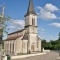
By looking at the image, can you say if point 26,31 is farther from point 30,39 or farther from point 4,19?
point 4,19

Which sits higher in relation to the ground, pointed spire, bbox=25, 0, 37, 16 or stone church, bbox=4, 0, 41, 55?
pointed spire, bbox=25, 0, 37, 16

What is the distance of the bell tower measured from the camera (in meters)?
56.2

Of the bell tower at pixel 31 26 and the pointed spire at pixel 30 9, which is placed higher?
the pointed spire at pixel 30 9

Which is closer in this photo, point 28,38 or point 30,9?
point 28,38

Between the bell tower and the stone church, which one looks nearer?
the stone church

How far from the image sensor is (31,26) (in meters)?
56.6

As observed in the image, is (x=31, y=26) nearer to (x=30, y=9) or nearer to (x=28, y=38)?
(x=28, y=38)

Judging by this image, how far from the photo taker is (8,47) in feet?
207

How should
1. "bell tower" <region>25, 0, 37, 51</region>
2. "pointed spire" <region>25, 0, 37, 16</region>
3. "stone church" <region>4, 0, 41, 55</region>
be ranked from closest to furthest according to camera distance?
1. "stone church" <region>4, 0, 41, 55</region>
2. "bell tower" <region>25, 0, 37, 51</region>
3. "pointed spire" <region>25, 0, 37, 16</region>

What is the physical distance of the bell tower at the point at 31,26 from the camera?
2212 inches

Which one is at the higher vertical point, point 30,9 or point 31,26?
point 30,9

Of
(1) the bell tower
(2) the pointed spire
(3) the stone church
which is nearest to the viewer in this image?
(3) the stone church

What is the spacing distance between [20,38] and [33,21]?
22.7 ft

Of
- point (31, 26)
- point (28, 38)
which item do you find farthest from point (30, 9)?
point (28, 38)
